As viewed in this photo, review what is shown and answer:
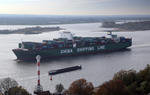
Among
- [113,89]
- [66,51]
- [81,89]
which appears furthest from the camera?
[66,51]

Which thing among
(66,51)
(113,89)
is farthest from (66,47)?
(113,89)

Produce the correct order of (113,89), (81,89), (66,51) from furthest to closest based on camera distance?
(66,51) < (81,89) < (113,89)

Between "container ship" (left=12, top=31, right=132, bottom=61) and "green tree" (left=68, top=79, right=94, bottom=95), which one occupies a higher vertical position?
"green tree" (left=68, top=79, right=94, bottom=95)

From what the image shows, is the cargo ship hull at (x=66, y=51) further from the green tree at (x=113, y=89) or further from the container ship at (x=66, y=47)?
the green tree at (x=113, y=89)

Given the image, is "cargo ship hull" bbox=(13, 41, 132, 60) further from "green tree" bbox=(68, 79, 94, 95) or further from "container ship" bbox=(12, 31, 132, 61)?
"green tree" bbox=(68, 79, 94, 95)

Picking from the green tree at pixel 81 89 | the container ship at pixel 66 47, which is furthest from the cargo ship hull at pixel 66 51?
the green tree at pixel 81 89

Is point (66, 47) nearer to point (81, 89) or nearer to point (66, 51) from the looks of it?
point (66, 51)

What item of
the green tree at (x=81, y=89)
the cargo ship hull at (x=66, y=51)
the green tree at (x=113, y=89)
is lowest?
the cargo ship hull at (x=66, y=51)

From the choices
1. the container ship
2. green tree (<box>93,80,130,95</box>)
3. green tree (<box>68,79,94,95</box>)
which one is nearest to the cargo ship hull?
the container ship
